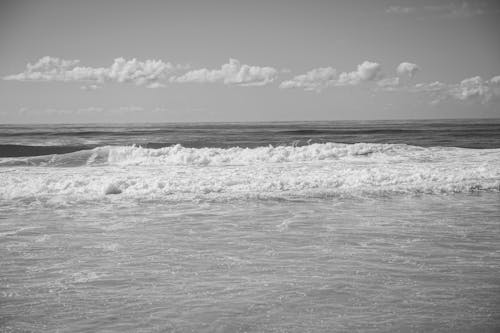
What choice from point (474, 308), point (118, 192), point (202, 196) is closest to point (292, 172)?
Result: point (202, 196)

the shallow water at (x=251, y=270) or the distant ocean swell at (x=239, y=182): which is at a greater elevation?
the distant ocean swell at (x=239, y=182)

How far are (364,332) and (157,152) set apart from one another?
18970mm

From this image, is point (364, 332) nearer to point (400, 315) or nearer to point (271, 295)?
point (400, 315)

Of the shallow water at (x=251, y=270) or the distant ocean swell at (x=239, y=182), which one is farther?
the distant ocean swell at (x=239, y=182)

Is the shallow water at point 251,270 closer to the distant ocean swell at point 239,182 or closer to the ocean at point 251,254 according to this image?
the ocean at point 251,254

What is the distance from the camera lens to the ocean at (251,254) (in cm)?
481

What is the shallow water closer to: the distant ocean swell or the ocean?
the ocean

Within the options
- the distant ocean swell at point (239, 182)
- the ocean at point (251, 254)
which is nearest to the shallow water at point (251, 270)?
the ocean at point (251, 254)

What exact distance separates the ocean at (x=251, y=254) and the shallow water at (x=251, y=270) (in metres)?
0.02

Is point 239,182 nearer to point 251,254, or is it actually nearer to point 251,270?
point 251,254

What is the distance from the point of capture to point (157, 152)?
22391 millimetres

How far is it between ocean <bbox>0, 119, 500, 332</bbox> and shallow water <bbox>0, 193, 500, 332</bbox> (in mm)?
23

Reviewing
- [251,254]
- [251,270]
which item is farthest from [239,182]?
[251,270]

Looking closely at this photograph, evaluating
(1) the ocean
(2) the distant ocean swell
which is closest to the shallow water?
(1) the ocean
